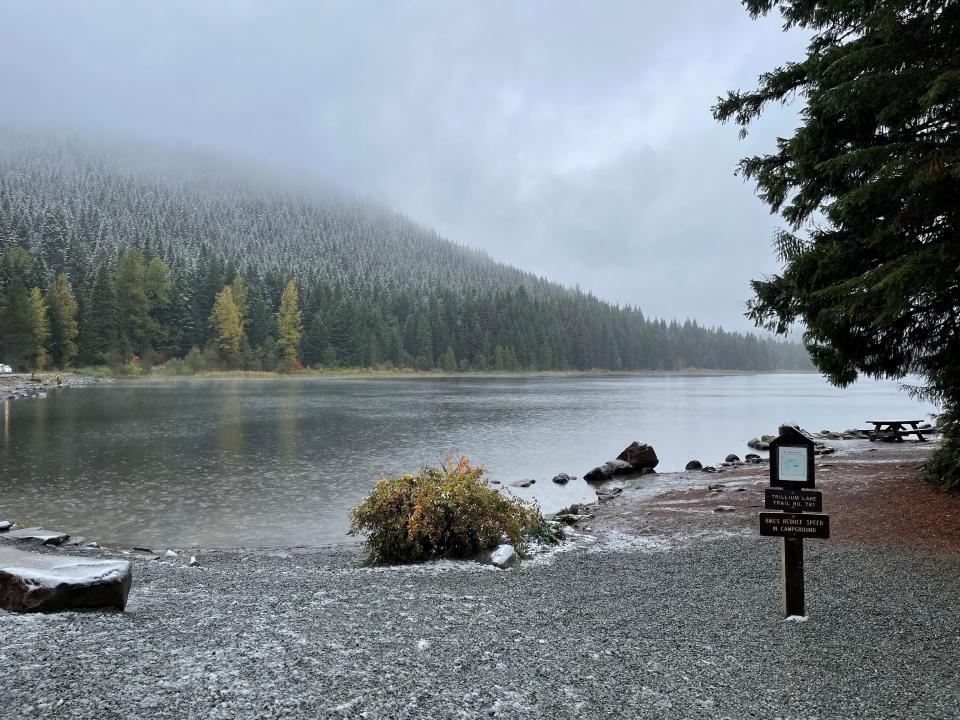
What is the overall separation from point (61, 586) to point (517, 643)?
13.4 ft

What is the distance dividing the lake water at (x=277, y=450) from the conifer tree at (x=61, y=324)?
104 feet

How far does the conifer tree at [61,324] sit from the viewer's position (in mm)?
74125

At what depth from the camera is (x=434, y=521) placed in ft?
29.6

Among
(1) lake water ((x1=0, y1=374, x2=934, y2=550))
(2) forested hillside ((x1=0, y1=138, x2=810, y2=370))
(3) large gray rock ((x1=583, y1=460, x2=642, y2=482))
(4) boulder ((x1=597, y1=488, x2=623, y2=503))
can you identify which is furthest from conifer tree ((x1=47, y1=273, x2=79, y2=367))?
(4) boulder ((x1=597, y1=488, x2=623, y2=503))

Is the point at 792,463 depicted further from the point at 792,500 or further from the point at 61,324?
the point at 61,324

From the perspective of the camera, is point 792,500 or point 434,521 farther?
point 434,521

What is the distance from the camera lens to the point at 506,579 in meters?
7.63

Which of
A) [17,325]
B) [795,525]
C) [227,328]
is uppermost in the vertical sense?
[227,328]

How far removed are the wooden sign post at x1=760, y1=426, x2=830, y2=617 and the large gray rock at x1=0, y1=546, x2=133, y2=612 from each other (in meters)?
6.10

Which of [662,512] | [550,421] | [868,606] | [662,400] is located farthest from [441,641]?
[662,400]

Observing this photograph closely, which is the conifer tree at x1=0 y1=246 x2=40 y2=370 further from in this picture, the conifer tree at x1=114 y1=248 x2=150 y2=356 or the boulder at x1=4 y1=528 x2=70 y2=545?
the boulder at x1=4 y1=528 x2=70 y2=545

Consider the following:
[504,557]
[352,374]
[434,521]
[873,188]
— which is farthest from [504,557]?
[352,374]

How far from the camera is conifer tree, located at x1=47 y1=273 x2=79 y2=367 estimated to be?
74.1 m

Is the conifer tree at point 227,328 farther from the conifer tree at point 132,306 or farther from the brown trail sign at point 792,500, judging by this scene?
the brown trail sign at point 792,500
